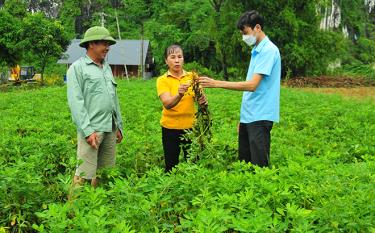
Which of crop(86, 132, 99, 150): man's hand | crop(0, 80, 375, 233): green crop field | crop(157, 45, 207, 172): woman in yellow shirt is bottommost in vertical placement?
crop(0, 80, 375, 233): green crop field

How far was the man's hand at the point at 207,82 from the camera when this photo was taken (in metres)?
4.73

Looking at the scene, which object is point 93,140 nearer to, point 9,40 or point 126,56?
point 9,40

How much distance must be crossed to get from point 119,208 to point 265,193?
1024 millimetres

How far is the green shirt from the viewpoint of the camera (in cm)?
475

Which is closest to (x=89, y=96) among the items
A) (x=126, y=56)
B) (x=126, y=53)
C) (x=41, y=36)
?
(x=41, y=36)

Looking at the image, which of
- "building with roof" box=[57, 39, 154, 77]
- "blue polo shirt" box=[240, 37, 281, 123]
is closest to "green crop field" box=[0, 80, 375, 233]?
"blue polo shirt" box=[240, 37, 281, 123]

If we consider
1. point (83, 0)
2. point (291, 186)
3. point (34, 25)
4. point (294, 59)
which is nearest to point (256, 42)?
point (291, 186)

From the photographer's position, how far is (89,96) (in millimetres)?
4887

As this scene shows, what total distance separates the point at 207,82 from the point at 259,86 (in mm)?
516

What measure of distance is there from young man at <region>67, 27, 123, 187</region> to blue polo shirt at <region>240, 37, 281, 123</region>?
55.8 inches

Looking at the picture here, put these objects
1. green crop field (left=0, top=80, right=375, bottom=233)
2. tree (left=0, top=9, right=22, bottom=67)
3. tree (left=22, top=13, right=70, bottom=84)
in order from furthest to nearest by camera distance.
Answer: tree (left=22, top=13, right=70, bottom=84)
tree (left=0, top=9, right=22, bottom=67)
green crop field (left=0, top=80, right=375, bottom=233)

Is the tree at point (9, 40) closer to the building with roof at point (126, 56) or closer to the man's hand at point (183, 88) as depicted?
the building with roof at point (126, 56)

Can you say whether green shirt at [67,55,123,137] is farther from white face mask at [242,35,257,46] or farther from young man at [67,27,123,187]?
white face mask at [242,35,257,46]

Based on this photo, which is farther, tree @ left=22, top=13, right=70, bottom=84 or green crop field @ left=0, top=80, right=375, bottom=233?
tree @ left=22, top=13, right=70, bottom=84
